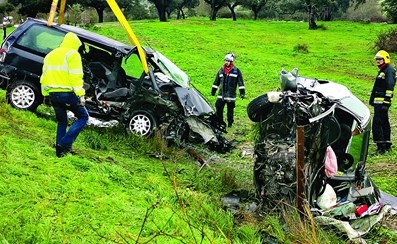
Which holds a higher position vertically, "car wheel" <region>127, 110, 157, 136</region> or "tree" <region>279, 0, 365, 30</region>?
"tree" <region>279, 0, 365, 30</region>

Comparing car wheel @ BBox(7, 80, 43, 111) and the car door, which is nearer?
car wheel @ BBox(7, 80, 43, 111)

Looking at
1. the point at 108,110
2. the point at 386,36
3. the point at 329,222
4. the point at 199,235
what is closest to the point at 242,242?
the point at 199,235

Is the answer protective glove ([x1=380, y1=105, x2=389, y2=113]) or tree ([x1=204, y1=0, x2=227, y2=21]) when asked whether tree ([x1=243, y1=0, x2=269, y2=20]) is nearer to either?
tree ([x1=204, y1=0, x2=227, y2=21])

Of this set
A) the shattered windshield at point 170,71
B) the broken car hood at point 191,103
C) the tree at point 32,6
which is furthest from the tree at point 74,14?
the broken car hood at point 191,103

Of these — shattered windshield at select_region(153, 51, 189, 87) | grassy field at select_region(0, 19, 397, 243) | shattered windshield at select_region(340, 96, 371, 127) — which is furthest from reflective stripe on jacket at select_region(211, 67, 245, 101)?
shattered windshield at select_region(340, 96, 371, 127)

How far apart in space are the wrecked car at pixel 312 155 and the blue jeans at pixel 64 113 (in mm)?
2394

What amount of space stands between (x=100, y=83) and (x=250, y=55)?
690 inches

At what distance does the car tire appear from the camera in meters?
6.06

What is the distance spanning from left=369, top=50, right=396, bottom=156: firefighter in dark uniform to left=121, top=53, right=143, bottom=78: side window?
4.67m

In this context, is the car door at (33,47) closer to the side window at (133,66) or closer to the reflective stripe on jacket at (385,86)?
the side window at (133,66)

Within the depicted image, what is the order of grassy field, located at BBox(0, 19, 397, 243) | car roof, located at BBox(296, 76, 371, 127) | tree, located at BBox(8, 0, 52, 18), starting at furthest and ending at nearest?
tree, located at BBox(8, 0, 52, 18)
car roof, located at BBox(296, 76, 371, 127)
grassy field, located at BBox(0, 19, 397, 243)

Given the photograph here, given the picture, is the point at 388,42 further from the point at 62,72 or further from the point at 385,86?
the point at 62,72

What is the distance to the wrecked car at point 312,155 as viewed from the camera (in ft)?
18.1

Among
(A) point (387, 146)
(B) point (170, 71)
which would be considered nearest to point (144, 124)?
(B) point (170, 71)
